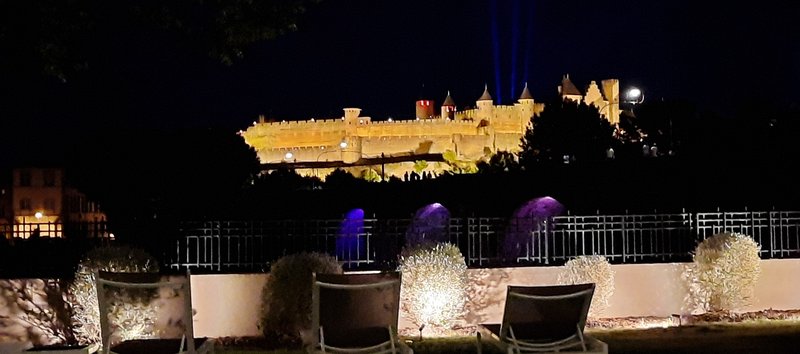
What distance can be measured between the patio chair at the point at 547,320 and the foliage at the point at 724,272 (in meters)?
4.61

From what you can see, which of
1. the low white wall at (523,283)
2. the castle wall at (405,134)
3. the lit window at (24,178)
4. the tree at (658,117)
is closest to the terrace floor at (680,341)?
the low white wall at (523,283)

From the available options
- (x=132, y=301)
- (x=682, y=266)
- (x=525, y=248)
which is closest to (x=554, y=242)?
(x=525, y=248)

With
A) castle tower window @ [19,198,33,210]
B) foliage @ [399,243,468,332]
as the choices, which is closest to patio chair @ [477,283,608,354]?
foliage @ [399,243,468,332]

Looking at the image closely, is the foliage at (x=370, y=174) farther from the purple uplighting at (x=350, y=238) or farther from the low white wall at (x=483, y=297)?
the low white wall at (x=483, y=297)

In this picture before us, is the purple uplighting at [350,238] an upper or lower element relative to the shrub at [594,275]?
upper

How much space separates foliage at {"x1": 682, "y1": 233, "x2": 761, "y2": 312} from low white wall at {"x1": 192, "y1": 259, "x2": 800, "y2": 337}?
206 millimetres

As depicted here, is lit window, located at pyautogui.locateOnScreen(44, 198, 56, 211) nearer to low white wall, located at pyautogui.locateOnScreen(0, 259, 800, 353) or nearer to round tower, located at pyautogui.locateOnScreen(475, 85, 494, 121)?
round tower, located at pyautogui.locateOnScreen(475, 85, 494, 121)

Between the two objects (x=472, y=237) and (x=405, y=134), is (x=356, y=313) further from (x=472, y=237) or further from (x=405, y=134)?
(x=405, y=134)

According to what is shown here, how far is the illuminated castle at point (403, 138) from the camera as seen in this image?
78875 mm

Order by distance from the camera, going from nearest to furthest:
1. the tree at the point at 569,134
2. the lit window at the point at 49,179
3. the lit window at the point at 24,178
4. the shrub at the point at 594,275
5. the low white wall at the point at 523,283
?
the low white wall at the point at 523,283, the shrub at the point at 594,275, the tree at the point at 569,134, the lit window at the point at 24,178, the lit window at the point at 49,179

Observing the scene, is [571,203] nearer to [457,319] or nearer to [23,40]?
[457,319]

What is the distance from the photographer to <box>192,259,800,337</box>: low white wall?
9.32 metres

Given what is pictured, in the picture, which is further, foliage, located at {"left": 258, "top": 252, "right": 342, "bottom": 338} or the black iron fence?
the black iron fence

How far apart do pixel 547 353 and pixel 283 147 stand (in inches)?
3146
